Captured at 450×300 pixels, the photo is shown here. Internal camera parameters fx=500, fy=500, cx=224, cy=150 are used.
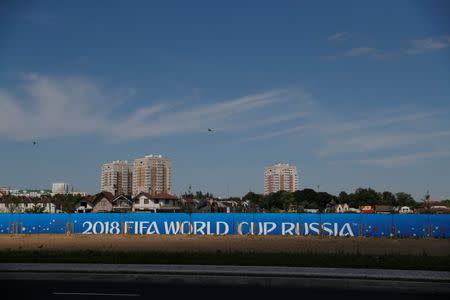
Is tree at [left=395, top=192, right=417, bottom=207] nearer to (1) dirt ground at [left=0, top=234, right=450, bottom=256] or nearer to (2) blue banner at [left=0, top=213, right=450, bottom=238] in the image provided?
(2) blue banner at [left=0, top=213, right=450, bottom=238]

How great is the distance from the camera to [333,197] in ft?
541

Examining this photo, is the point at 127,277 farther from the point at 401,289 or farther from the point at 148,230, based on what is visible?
the point at 148,230

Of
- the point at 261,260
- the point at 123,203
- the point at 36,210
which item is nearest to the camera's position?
the point at 261,260

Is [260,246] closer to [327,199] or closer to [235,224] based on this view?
[235,224]

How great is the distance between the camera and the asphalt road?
37.6ft

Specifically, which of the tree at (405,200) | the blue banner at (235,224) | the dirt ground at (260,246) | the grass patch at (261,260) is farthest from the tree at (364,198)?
the grass patch at (261,260)

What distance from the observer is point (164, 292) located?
475 inches

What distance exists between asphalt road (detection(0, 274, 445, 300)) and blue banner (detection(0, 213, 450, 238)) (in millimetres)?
33495

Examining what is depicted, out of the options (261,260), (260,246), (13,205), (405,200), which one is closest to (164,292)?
(261,260)

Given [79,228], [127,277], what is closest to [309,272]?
[127,277]

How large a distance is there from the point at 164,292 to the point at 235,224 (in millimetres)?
35763

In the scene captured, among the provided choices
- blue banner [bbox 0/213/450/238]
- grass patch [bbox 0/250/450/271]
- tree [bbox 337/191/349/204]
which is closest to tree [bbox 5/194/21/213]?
blue banner [bbox 0/213/450/238]

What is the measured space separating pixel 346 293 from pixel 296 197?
144m

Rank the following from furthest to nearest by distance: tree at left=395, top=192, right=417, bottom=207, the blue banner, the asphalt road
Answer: tree at left=395, top=192, right=417, bottom=207 < the blue banner < the asphalt road
